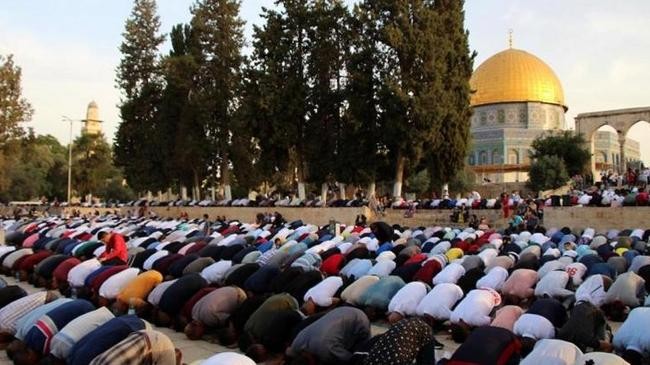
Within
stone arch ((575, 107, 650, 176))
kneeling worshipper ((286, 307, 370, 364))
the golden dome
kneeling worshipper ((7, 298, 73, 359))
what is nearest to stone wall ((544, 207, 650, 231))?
kneeling worshipper ((286, 307, 370, 364))

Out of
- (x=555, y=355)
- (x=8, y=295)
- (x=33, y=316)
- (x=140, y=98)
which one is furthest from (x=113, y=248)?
(x=140, y=98)

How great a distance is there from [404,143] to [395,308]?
659 inches

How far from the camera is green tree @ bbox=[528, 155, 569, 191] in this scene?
4009 centimetres

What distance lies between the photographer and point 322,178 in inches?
1075

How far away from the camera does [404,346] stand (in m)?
5.04

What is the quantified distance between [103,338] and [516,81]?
54.4m

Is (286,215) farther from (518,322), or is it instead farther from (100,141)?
(100,141)

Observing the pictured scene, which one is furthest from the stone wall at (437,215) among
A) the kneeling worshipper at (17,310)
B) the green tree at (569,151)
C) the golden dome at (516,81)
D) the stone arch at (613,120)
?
the golden dome at (516,81)

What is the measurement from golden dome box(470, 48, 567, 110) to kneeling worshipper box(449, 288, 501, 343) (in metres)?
50.2

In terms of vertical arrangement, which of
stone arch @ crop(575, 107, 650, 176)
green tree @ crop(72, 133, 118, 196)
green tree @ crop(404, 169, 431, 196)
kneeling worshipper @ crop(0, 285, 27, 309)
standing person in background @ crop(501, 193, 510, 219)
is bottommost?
kneeling worshipper @ crop(0, 285, 27, 309)

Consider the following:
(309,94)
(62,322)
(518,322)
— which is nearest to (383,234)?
(518,322)

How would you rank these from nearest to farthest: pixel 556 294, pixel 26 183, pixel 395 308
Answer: pixel 395 308
pixel 556 294
pixel 26 183

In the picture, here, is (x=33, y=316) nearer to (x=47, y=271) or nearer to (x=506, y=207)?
(x=47, y=271)

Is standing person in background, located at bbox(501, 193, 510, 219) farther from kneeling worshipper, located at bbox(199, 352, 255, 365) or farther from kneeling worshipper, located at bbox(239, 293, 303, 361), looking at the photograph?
kneeling worshipper, located at bbox(199, 352, 255, 365)
